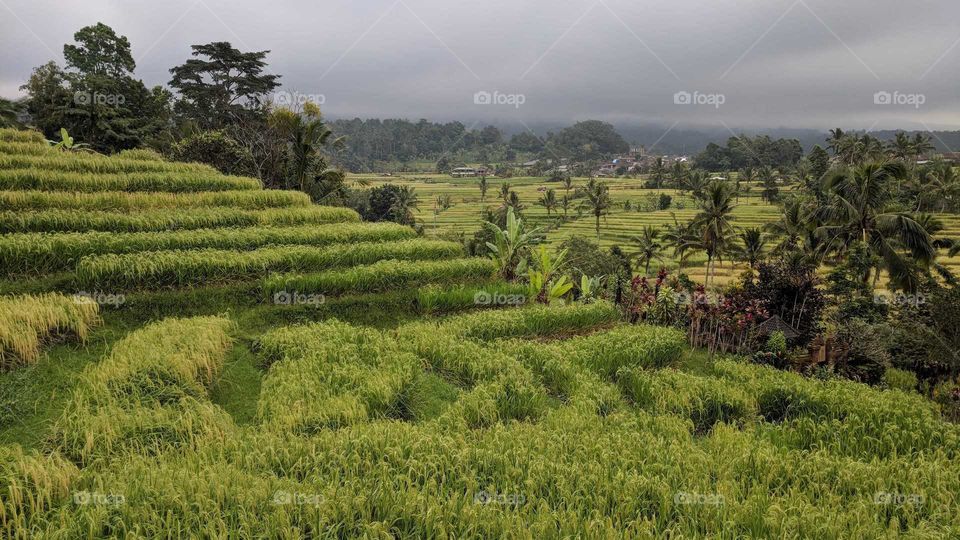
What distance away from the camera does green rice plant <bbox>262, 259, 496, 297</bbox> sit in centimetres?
926

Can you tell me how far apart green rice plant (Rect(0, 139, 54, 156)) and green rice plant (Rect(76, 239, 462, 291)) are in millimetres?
7377

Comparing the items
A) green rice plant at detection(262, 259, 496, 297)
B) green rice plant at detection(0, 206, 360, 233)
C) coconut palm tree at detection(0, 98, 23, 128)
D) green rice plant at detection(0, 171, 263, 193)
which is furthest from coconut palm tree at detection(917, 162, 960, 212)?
coconut palm tree at detection(0, 98, 23, 128)

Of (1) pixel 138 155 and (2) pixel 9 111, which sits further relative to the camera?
(2) pixel 9 111

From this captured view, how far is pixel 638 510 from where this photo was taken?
407cm

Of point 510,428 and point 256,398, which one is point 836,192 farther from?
point 256,398

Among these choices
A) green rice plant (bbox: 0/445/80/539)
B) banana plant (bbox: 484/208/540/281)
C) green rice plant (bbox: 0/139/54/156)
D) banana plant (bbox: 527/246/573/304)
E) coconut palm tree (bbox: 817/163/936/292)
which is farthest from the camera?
coconut palm tree (bbox: 817/163/936/292)

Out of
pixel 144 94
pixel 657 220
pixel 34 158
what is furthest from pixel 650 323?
pixel 657 220

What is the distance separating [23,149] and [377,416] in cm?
1373

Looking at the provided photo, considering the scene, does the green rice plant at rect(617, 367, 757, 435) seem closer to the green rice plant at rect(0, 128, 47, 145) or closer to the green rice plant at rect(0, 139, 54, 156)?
the green rice plant at rect(0, 139, 54, 156)

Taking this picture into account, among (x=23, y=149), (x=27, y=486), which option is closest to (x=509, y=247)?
(x=27, y=486)

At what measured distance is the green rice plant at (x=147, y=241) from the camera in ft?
27.1

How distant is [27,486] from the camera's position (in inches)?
151

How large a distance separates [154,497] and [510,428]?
10.6ft

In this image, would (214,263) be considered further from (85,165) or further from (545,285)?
(545,285)
